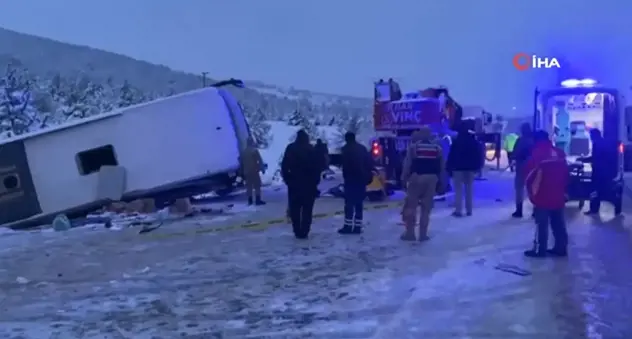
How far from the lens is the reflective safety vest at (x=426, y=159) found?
37.6ft

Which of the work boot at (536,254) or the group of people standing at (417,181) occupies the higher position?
the group of people standing at (417,181)

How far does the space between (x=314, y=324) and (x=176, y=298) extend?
178cm

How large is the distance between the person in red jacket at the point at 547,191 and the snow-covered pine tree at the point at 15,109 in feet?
127

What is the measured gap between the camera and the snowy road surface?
6652 mm

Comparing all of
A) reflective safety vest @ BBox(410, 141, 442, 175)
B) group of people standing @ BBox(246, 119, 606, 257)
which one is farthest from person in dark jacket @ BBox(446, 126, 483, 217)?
reflective safety vest @ BBox(410, 141, 442, 175)

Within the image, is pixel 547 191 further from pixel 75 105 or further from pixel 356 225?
pixel 75 105

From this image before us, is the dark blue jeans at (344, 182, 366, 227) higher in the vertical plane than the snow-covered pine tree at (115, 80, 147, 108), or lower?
lower

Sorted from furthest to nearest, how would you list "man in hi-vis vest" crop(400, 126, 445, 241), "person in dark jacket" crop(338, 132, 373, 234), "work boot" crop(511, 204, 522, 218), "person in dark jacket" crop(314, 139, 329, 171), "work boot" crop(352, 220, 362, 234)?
"work boot" crop(511, 204, 522, 218)
"person in dark jacket" crop(314, 139, 329, 171)
"work boot" crop(352, 220, 362, 234)
"person in dark jacket" crop(338, 132, 373, 234)
"man in hi-vis vest" crop(400, 126, 445, 241)

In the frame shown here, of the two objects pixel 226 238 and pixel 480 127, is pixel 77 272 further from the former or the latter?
pixel 480 127

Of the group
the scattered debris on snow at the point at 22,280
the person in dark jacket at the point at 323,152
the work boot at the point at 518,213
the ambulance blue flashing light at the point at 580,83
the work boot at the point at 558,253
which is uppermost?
the ambulance blue flashing light at the point at 580,83

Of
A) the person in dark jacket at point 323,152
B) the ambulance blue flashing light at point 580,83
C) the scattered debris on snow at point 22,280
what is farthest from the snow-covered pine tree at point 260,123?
the scattered debris on snow at point 22,280

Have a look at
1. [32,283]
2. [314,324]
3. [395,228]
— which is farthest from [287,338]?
[395,228]

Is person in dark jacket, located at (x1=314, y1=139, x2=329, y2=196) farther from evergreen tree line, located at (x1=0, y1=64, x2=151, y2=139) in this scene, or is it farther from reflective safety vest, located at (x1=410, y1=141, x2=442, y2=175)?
evergreen tree line, located at (x1=0, y1=64, x2=151, y2=139)

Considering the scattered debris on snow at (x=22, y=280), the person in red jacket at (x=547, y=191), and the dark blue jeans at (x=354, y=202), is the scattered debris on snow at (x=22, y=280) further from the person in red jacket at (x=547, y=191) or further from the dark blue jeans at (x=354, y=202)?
the person in red jacket at (x=547, y=191)
